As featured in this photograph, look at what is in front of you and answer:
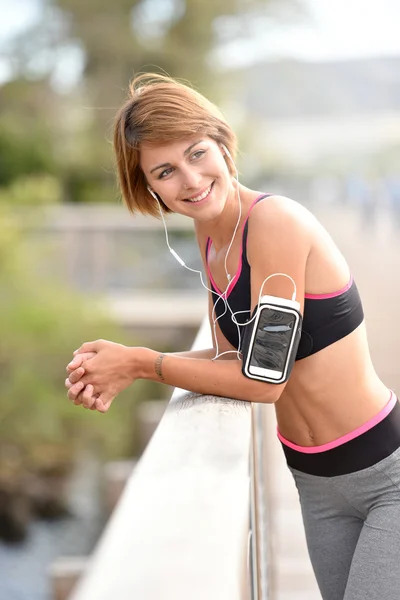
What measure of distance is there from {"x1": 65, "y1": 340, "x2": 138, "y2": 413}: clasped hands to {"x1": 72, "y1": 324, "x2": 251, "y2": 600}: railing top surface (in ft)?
1.06

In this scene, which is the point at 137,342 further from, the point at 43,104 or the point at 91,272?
the point at 43,104

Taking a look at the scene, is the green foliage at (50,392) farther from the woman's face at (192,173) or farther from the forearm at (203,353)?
the woman's face at (192,173)

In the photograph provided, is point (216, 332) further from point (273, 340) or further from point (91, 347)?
point (273, 340)

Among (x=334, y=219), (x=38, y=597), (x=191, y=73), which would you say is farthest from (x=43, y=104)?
(x=38, y=597)

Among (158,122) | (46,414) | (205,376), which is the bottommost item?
(46,414)

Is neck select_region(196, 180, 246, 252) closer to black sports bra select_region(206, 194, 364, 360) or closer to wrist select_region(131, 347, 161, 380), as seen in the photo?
black sports bra select_region(206, 194, 364, 360)

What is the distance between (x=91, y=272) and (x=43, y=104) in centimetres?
793

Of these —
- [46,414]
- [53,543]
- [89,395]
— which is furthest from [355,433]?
[46,414]

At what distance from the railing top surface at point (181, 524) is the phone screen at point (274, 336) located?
17cm

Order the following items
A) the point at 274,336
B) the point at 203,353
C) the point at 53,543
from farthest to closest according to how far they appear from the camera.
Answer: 1. the point at 53,543
2. the point at 203,353
3. the point at 274,336

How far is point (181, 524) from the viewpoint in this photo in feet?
2.84

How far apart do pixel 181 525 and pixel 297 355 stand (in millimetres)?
635

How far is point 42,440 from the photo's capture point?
10.9 m

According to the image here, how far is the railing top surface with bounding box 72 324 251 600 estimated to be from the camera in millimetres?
751
